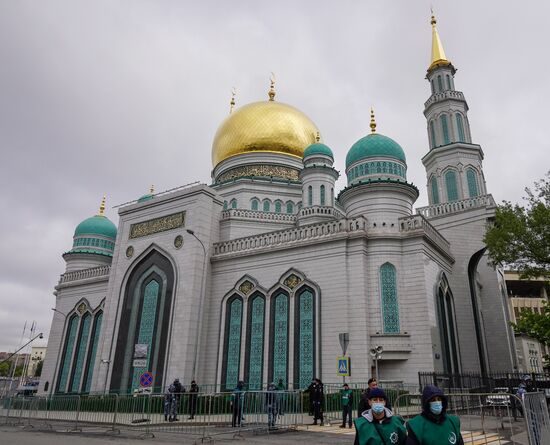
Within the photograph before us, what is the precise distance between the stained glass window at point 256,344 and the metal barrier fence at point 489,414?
6680 mm

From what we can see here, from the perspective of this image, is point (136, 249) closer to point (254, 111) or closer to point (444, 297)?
point (254, 111)

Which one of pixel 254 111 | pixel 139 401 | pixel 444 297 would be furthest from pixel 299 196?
pixel 139 401

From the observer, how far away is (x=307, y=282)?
62.8ft

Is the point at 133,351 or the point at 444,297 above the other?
the point at 444,297

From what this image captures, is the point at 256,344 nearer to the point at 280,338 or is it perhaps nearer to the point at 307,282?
the point at 280,338

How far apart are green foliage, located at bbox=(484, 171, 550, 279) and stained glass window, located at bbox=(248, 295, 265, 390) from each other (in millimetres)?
10023

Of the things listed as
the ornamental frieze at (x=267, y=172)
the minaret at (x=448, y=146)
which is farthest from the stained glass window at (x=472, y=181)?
the ornamental frieze at (x=267, y=172)

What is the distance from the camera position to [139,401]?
13438 millimetres

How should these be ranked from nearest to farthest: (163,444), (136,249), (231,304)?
(163,444), (231,304), (136,249)

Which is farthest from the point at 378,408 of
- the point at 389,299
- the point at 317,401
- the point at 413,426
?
the point at 389,299

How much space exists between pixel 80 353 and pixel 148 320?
7.30 meters

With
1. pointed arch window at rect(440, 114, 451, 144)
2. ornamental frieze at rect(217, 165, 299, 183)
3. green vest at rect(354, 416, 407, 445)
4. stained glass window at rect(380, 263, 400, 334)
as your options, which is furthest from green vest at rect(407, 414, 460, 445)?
ornamental frieze at rect(217, 165, 299, 183)

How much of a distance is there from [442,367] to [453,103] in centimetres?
1539

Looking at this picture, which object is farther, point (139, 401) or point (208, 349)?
point (208, 349)
